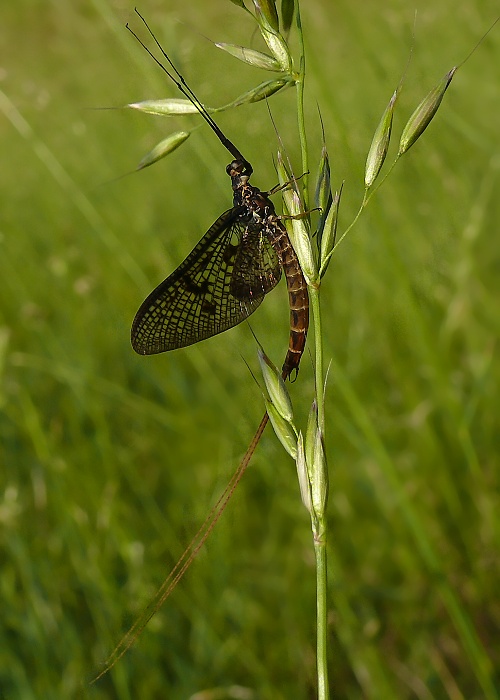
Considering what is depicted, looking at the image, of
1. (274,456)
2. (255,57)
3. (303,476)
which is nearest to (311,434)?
(303,476)

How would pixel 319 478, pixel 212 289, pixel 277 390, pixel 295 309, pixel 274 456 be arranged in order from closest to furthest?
pixel 319 478
pixel 277 390
pixel 295 309
pixel 212 289
pixel 274 456

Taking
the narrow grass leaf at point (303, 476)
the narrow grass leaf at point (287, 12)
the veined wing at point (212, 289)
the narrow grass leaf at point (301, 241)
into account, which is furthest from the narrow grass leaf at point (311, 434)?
the narrow grass leaf at point (287, 12)

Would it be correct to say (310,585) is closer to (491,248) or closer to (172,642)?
(172,642)

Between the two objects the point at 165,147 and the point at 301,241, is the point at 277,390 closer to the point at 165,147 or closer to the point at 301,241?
the point at 301,241

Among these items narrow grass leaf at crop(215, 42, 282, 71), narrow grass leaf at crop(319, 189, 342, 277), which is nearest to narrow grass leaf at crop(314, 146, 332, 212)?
narrow grass leaf at crop(319, 189, 342, 277)

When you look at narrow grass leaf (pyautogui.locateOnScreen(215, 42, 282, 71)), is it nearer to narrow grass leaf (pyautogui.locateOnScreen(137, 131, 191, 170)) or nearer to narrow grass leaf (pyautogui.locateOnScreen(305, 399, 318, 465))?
narrow grass leaf (pyautogui.locateOnScreen(137, 131, 191, 170))

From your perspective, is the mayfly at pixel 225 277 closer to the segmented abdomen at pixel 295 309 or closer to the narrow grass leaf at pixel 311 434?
the segmented abdomen at pixel 295 309
